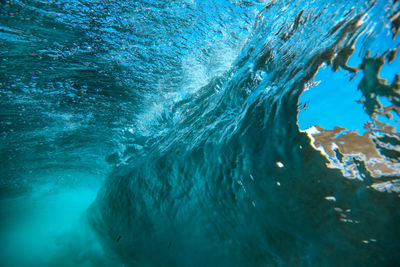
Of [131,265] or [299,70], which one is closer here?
[299,70]

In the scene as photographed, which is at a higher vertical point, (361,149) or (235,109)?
(235,109)

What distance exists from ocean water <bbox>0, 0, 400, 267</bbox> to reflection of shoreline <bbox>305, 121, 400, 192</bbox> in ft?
0.08

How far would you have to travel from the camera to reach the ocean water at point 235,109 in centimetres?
396

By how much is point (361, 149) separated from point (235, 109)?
412 cm

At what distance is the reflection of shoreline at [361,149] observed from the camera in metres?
3.72

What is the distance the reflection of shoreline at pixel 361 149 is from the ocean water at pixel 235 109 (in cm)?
2

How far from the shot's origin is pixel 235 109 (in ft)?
24.0

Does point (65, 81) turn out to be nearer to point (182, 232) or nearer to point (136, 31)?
point (136, 31)

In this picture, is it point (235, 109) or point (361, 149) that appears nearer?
point (361, 149)

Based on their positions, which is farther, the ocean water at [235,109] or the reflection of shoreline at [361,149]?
the ocean water at [235,109]

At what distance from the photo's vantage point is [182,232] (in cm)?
1114

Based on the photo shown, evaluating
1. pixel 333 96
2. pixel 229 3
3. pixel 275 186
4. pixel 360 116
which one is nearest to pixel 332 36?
pixel 333 96

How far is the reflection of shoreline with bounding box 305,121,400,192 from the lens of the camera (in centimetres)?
372

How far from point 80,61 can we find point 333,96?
27.1ft
